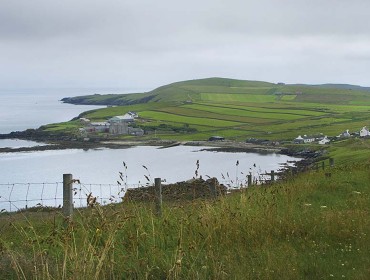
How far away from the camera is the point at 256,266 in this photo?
570 centimetres

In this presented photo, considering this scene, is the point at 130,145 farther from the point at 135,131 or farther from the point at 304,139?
the point at 304,139

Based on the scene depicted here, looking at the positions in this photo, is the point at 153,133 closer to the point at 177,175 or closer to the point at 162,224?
the point at 177,175

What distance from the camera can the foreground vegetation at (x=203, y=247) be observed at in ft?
17.0

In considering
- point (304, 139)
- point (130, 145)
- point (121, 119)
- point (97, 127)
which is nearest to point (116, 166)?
point (130, 145)

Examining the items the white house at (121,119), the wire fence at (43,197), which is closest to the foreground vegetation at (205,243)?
the wire fence at (43,197)

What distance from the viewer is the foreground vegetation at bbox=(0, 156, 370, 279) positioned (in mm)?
5191

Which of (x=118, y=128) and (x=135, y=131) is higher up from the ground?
(x=118, y=128)

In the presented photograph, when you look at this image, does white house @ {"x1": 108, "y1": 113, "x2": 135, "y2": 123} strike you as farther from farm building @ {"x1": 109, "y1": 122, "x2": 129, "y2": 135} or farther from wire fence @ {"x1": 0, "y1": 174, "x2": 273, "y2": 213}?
wire fence @ {"x1": 0, "y1": 174, "x2": 273, "y2": 213}

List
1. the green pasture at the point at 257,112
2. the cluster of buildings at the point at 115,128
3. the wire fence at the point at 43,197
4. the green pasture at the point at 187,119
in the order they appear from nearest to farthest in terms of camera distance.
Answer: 1. the wire fence at the point at 43,197
2. the cluster of buildings at the point at 115,128
3. the green pasture at the point at 187,119
4. the green pasture at the point at 257,112

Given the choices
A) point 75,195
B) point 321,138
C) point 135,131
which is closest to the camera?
point 75,195

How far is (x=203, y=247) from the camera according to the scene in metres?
6.63

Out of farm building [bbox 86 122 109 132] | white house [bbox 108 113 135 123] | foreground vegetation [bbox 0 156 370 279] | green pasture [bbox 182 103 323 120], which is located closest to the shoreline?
farm building [bbox 86 122 109 132]

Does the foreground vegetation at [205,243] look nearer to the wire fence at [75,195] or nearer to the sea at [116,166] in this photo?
the wire fence at [75,195]

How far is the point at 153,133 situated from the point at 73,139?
2523cm
